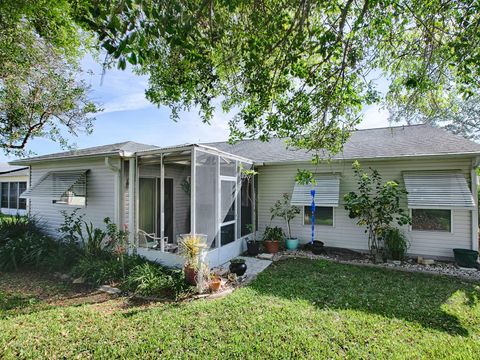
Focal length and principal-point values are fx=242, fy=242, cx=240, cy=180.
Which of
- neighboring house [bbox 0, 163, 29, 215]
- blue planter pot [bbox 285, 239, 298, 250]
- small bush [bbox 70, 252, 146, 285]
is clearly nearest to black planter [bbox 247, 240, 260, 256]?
blue planter pot [bbox 285, 239, 298, 250]

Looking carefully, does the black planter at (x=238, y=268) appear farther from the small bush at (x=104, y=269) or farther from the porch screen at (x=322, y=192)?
the porch screen at (x=322, y=192)

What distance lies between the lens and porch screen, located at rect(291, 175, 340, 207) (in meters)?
9.79

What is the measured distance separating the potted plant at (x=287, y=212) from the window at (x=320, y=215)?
441 millimetres

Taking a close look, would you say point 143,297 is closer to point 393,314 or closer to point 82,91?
point 393,314

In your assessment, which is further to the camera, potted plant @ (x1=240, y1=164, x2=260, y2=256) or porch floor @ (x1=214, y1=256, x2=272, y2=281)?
potted plant @ (x1=240, y1=164, x2=260, y2=256)

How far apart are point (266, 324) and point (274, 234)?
6102 millimetres

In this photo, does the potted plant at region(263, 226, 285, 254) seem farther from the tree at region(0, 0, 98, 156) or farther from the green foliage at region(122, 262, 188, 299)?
the tree at region(0, 0, 98, 156)

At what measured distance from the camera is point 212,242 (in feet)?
25.6

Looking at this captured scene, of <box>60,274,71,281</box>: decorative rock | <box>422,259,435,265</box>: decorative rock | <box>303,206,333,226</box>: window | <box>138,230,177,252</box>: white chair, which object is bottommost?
<box>60,274,71,281</box>: decorative rock

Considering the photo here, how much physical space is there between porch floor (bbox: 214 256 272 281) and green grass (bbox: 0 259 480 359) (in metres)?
1.07

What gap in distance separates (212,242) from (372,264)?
223 inches

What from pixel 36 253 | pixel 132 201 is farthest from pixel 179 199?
pixel 36 253

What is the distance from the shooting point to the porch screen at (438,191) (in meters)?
7.99

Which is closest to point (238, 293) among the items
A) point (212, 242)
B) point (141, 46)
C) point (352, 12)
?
point (212, 242)
